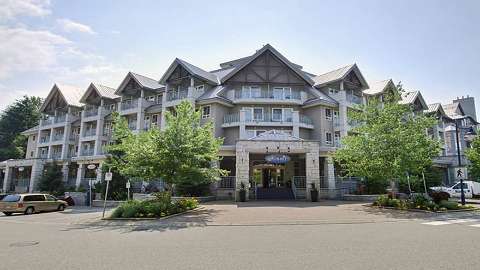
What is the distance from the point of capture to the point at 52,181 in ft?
120

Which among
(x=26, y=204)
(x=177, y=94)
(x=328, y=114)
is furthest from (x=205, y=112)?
(x=26, y=204)

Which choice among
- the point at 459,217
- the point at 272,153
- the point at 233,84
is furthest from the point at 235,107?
the point at 459,217

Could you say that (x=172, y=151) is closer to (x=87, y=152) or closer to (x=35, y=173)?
(x=87, y=152)

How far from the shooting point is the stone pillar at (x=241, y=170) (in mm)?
25125

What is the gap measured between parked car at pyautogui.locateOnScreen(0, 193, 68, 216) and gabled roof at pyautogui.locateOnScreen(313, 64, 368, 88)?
2861 cm

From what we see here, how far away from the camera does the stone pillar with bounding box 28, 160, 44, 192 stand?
39031mm

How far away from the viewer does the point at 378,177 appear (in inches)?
791

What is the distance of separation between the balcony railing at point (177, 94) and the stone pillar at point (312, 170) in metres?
15.1

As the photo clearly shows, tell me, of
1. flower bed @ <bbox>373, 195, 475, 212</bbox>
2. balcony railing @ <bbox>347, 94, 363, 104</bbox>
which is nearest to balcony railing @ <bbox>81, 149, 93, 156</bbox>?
balcony railing @ <bbox>347, 94, 363, 104</bbox>

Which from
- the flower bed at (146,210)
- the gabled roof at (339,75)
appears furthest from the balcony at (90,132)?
the gabled roof at (339,75)

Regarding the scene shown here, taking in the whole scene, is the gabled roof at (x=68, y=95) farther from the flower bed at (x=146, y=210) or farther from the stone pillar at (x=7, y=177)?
the flower bed at (x=146, y=210)

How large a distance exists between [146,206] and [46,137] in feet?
135

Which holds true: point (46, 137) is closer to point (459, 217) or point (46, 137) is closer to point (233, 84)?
point (233, 84)

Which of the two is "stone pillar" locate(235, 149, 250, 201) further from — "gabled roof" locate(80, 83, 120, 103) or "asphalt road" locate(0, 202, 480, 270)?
"gabled roof" locate(80, 83, 120, 103)
